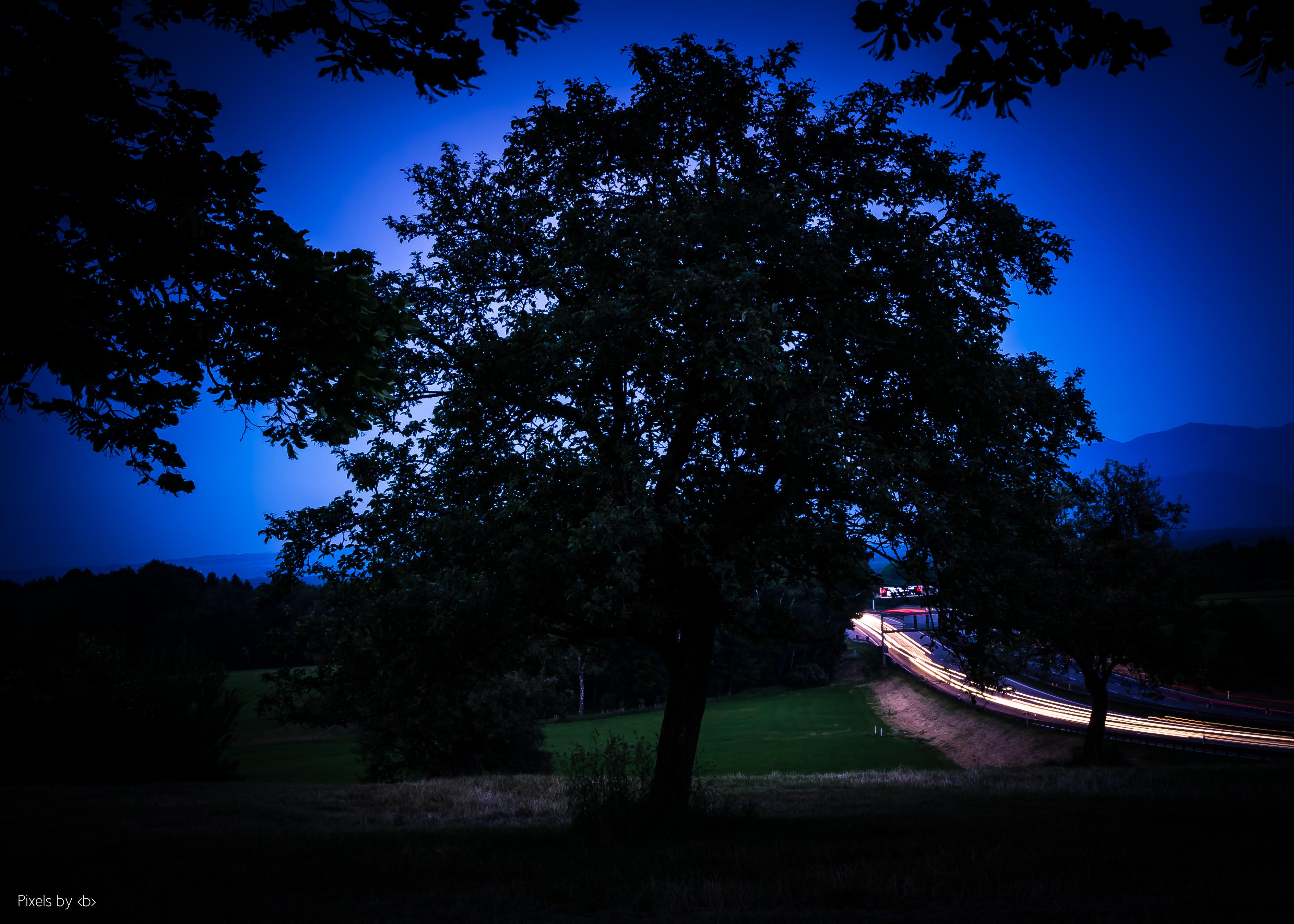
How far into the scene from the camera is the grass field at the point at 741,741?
48781 mm

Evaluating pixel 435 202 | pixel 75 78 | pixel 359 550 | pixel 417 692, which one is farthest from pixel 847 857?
pixel 435 202

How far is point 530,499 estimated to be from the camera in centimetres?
1084

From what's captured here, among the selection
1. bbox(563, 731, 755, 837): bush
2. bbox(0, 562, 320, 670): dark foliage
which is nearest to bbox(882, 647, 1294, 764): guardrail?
bbox(563, 731, 755, 837): bush

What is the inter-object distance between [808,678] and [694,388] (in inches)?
3762

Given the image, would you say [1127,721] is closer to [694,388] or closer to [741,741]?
[741,741]

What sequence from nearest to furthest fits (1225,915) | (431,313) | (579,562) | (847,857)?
(1225,915), (847,857), (579,562), (431,313)

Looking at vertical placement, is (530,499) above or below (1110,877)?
above

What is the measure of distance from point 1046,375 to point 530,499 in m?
9.30

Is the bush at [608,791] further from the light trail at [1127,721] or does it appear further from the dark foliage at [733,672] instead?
the dark foliage at [733,672]

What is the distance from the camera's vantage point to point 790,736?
203ft

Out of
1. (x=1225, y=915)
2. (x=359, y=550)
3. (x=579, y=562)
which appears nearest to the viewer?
(x=1225, y=915)

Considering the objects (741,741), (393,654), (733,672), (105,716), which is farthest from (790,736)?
(393,654)

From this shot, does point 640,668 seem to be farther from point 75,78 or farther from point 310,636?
point 75,78

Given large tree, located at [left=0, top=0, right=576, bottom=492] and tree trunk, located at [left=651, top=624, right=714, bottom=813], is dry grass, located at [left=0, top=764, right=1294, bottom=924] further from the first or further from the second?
large tree, located at [left=0, top=0, right=576, bottom=492]
